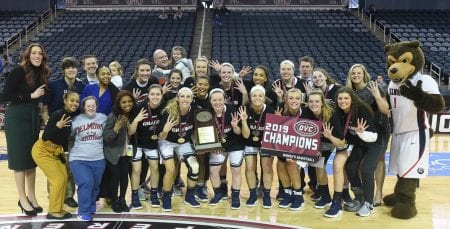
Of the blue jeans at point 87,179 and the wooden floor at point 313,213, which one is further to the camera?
the wooden floor at point 313,213

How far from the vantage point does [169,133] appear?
388 centimetres

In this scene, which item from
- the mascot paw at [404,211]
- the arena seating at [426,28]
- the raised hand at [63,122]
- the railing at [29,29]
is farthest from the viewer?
the railing at [29,29]

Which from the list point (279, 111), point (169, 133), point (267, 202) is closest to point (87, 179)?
point (169, 133)

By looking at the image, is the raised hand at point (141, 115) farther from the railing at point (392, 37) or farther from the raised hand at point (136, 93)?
the railing at point (392, 37)

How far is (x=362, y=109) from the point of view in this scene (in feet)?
12.2

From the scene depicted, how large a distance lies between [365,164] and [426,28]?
11361 mm

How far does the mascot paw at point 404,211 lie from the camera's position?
3.79m

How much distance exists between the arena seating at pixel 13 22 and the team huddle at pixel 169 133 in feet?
33.3

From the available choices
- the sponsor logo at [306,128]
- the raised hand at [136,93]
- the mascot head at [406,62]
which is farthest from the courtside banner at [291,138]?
the raised hand at [136,93]

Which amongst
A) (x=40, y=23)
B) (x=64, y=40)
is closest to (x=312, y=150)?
(x=64, y=40)

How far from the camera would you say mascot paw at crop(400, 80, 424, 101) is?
11.8ft

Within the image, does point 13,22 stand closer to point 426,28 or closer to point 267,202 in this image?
point 426,28

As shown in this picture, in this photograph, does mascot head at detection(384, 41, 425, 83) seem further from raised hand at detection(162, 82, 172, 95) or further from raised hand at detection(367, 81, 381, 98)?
raised hand at detection(162, 82, 172, 95)

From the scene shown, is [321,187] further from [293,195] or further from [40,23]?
[40,23]
